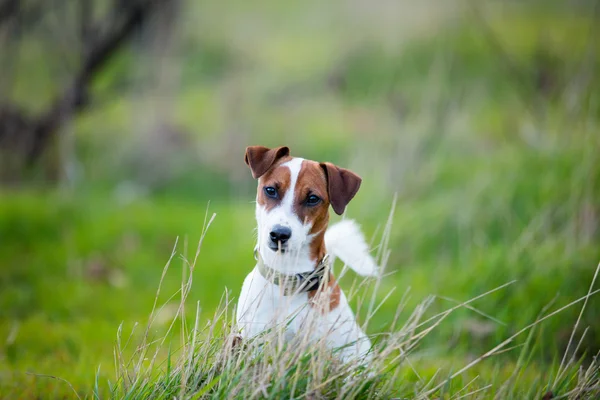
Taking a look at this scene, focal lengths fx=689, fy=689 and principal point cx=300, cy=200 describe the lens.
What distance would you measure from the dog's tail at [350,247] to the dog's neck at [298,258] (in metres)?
0.15

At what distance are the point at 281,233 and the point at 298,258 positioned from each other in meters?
0.28

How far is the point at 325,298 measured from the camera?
3.30 metres

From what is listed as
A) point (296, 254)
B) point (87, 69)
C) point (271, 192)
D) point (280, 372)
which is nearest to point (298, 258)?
point (296, 254)

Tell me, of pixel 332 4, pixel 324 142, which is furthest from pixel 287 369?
pixel 332 4

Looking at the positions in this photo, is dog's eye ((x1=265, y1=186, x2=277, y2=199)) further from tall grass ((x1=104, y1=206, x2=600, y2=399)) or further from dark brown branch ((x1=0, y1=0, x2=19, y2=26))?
dark brown branch ((x1=0, y1=0, x2=19, y2=26))

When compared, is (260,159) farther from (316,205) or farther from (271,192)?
(316,205)

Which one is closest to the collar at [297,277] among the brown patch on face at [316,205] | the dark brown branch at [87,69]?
the brown patch on face at [316,205]

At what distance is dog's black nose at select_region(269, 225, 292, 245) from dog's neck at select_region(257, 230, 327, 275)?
0.08m

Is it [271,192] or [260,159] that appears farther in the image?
[260,159]

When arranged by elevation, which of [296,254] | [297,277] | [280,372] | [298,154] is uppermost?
[296,254]

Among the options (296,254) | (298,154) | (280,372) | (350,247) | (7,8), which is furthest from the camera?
(298,154)

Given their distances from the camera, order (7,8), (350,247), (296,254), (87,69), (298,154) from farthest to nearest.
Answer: (298,154), (87,69), (7,8), (350,247), (296,254)

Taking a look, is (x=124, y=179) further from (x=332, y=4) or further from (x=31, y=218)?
(x=332, y=4)

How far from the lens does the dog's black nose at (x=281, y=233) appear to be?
3.49 meters
